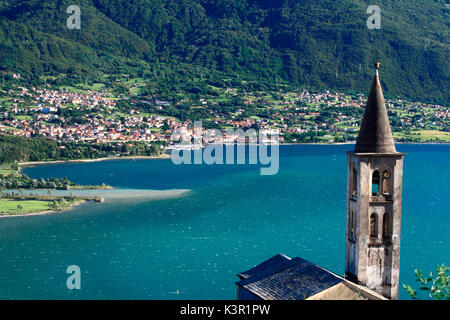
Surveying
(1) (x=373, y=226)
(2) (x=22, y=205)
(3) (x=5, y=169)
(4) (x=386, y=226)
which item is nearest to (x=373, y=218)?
(1) (x=373, y=226)

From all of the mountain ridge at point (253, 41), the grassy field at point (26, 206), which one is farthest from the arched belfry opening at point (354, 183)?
the mountain ridge at point (253, 41)

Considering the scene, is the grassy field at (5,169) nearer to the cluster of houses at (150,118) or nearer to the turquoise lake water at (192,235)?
the turquoise lake water at (192,235)

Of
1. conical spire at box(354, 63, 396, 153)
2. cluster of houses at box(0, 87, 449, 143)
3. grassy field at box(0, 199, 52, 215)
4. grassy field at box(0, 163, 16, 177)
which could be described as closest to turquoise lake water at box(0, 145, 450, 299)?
grassy field at box(0, 199, 52, 215)

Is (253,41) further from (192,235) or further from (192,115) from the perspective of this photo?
(192,235)

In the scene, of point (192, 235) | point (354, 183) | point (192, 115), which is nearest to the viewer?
point (354, 183)

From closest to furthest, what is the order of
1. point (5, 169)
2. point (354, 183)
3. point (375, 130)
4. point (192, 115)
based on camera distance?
point (375, 130) < point (354, 183) < point (5, 169) < point (192, 115)

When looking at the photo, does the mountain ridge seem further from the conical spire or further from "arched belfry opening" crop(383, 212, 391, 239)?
"arched belfry opening" crop(383, 212, 391, 239)

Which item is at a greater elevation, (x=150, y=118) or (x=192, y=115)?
(x=192, y=115)
